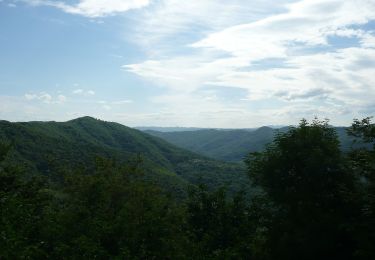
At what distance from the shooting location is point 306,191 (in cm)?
2897

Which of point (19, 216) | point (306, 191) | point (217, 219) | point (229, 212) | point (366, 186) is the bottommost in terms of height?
point (217, 219)

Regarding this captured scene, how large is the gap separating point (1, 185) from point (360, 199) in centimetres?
3225

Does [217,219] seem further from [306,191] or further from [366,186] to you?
[366,186]

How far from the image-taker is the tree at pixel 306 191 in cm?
2573

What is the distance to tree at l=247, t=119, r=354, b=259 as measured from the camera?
2573cm

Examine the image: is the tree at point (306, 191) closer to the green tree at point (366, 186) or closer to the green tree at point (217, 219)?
the green tree at point (366, 186)

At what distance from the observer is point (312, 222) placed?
2600cm

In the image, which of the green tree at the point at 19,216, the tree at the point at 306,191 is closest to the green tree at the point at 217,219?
the tree at the point at 306,191

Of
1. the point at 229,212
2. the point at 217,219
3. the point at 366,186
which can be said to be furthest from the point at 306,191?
the point at 217,219

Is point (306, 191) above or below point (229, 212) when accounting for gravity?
above

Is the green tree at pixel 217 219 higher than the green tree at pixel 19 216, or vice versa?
the green tree at pixel 19 216

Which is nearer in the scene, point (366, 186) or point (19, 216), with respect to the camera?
point (366, 186)

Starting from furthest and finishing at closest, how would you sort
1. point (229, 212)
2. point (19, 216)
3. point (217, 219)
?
point (217, 219) < point (229, 212) < point (19, 216)

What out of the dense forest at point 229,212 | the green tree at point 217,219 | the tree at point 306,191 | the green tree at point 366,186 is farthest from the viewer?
the green tree at point 217,219
